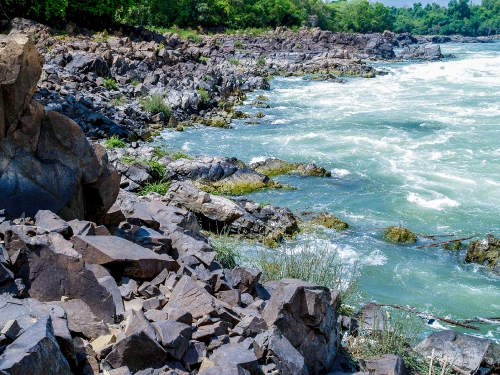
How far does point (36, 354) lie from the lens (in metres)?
3.08

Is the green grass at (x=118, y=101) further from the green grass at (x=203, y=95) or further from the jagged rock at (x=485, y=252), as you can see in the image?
the jagged rock at (x=485, y=252)

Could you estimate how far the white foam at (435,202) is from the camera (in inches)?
519

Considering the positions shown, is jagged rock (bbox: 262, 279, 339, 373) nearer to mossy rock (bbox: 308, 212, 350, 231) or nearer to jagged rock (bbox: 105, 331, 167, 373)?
jagged rock (bbox: 105, 331, 167, 373)

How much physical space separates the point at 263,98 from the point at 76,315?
77.4ft

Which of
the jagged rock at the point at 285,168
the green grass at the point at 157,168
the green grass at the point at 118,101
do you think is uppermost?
the green grass at the point at 118,101

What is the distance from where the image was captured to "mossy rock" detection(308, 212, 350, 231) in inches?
464

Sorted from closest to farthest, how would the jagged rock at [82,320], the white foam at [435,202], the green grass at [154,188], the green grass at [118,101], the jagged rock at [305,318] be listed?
the jagged rock at [82,320], the jagged rock at [305,318], the green grass at [154,188], the white foam at [435,202], the green grass at [118,101]

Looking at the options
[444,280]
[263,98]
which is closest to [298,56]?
[263,98]

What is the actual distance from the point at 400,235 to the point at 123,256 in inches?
292

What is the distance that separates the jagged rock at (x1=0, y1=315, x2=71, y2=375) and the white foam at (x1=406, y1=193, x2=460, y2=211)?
11.3 metres

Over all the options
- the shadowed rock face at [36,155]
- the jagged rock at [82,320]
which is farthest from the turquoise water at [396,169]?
the jagged rock at [82,320]

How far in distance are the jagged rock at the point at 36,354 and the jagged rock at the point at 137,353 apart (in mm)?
479

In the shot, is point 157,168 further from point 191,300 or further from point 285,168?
point 191,300

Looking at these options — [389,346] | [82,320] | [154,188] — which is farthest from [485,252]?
[82,320]
